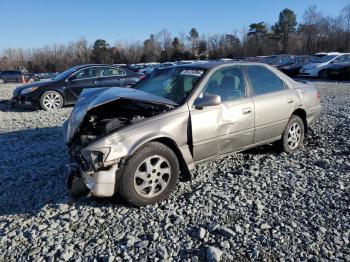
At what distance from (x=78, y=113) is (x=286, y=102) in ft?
10.2

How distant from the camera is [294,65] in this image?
22.6m

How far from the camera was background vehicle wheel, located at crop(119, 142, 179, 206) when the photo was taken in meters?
3.58

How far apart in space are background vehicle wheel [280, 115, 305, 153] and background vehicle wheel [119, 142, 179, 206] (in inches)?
88.1

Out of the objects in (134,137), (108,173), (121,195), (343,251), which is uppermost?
(134,137)

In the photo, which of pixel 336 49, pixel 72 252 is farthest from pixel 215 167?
pixel 336 49

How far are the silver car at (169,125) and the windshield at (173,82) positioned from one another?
0.7 inches

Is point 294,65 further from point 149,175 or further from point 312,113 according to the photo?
point 149,175

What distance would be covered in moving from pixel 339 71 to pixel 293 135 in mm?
14706

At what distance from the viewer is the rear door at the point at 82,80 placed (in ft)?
35.8

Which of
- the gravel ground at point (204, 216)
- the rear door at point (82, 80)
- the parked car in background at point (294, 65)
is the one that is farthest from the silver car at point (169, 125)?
the parked car in background at point (294, 65)

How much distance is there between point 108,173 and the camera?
3.47 metres

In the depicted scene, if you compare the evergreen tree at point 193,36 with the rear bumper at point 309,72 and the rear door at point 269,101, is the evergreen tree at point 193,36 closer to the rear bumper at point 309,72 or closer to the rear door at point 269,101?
the rear bumper at point 309,72

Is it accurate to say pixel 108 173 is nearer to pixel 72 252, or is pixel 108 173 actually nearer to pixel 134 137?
pixel 134 137

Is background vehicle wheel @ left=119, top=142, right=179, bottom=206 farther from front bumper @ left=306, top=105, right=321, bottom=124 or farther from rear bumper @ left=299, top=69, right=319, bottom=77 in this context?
rear bumper @ left=299, top=69, right=319, bottom=77
